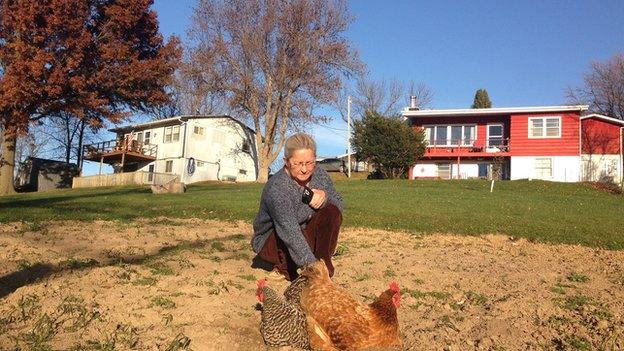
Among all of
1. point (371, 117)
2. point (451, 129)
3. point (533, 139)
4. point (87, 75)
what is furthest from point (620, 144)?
point (87, 75)

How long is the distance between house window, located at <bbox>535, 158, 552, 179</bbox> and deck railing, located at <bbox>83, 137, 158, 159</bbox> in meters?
33.5

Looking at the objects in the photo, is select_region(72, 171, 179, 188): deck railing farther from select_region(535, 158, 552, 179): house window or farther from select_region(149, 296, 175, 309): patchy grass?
select_region(149, 296, 175, 309): patchy grass

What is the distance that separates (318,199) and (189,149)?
43.1 metres

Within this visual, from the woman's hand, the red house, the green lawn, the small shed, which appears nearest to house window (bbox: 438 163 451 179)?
the red house

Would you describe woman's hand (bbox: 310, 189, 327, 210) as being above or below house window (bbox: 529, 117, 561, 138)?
below

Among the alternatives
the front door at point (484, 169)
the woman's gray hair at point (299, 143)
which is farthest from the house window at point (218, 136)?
the woman's gray hair at point (299, 143)

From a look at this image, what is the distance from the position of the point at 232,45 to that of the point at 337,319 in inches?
1609

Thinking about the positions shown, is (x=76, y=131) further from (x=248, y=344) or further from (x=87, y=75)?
(x=248, y=344)

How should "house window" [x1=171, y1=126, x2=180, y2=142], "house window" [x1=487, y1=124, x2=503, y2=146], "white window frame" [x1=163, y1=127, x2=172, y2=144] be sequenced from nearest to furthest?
"house window" [x1=487, y1=124, x2=503, y2=146] → "house window" [x1=171, y1=126, x2=180, y2=142] → "white window frame" [x1=163, y1=127, x2=172, y2=144]

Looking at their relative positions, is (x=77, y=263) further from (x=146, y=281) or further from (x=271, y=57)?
(x=271, y=57)

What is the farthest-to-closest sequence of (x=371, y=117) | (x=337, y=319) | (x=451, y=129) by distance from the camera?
(x=451, y=129) → (x=371, y=117) → (x=337, y=319)

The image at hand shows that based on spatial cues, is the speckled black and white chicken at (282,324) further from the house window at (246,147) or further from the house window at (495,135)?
the house window at (246,147)

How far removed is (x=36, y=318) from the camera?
13.6 feet

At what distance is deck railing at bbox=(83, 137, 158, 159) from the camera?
4931 cm
